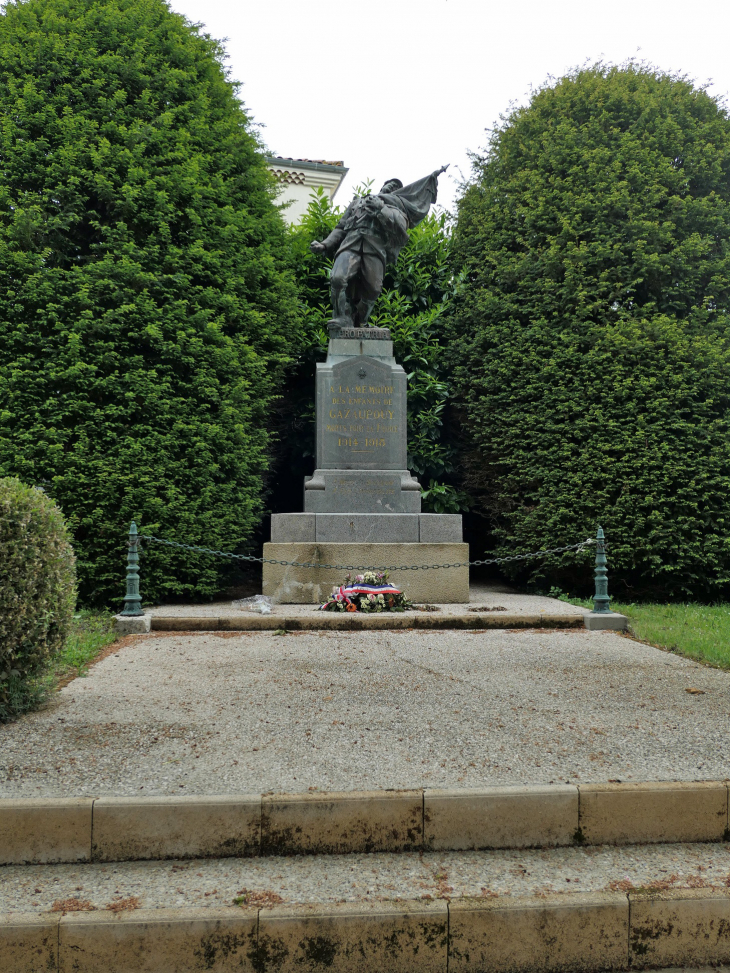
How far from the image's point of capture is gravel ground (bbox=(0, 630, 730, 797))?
10.2 ft

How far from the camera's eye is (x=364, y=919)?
7.68 feet

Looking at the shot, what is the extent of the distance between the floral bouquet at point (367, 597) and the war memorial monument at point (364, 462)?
751 millimetres

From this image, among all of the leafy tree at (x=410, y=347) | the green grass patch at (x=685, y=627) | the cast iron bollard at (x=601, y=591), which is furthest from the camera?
the leafy tree at (x=410, y=347)

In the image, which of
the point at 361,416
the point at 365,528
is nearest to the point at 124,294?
the point at 361,416

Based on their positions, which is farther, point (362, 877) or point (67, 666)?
point (67, 666)

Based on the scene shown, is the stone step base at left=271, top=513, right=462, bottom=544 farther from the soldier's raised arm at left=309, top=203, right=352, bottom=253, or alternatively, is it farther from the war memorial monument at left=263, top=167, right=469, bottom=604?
the soldier's raised arm at left=309, top=203, right=352, bottom=253

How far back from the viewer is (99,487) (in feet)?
26.3

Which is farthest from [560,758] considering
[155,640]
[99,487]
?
[99,487]

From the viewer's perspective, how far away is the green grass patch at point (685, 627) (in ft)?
19.0

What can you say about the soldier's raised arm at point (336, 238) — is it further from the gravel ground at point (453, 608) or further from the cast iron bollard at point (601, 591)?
the cast iron bollard at point (601, 591)

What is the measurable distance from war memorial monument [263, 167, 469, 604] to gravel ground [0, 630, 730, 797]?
2.54m

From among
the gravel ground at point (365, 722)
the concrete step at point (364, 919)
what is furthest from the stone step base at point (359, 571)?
the concrete step at point (364, 919)

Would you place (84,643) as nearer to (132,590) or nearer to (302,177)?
(132,590)

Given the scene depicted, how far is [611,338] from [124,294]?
6.40 m
